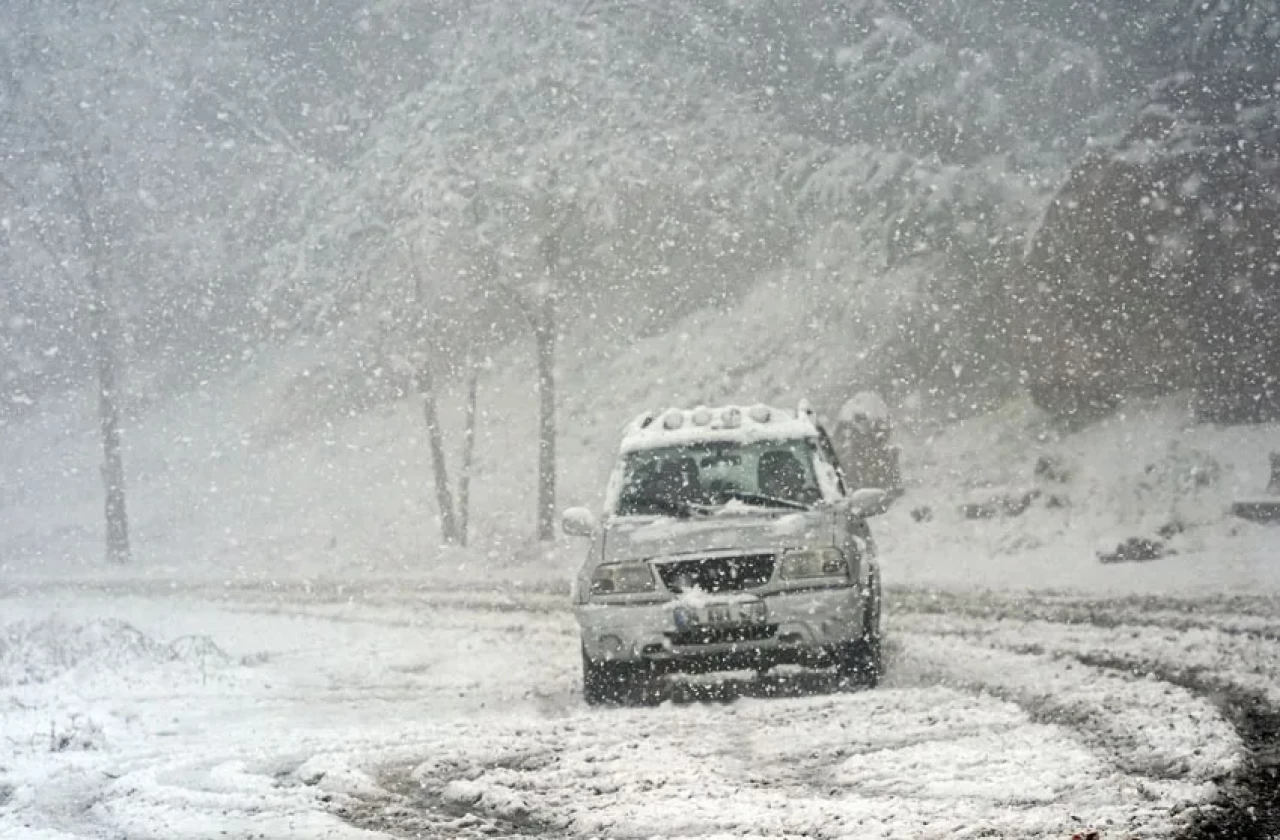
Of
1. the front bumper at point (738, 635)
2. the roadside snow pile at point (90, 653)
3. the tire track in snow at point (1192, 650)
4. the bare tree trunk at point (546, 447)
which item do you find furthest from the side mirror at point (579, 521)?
the bare tree trunk at point (546, 447)

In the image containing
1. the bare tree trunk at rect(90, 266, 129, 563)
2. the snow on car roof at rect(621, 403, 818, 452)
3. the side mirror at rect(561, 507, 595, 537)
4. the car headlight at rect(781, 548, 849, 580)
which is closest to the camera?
the car headlight at rect(781, 548, 849, 580)

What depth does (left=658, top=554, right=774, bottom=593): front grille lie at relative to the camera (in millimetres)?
9211

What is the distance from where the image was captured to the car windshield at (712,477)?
10289 millimetres

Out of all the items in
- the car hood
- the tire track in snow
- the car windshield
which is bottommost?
the tire track in snow

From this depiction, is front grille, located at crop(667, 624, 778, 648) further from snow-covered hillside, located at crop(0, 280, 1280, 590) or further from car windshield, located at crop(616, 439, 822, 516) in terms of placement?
snow-covered hillside, located at crop(0, 280, 1280, 590)

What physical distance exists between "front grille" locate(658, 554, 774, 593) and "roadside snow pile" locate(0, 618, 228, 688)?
5612mm

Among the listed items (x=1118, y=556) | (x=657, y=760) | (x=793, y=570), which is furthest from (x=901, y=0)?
(x=657, y=760)

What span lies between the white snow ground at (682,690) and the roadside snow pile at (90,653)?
63mm

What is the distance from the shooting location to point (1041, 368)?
79.4 feet

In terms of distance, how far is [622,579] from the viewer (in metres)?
9.36

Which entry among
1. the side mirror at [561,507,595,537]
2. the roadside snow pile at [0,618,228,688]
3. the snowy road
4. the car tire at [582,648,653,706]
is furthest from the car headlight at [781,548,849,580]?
the roadside snow pile at [0,618,228,688]

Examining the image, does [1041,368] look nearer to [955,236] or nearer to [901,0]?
[955,236]

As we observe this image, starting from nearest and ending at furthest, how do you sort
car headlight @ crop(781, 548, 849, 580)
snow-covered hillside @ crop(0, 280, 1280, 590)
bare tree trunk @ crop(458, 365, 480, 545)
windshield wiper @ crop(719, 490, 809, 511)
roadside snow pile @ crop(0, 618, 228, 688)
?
car headlight @ crop(781, 548, 849, 580)
windshield wiper @ crop(719, 490, 809, 511)
roadside snow pile @ crop(0, 618, 228, 688)
snow-covered hillside @ crop(0, 280, 1280, 590)
bare tree trunk @ crop(458, 365, 480, 545)

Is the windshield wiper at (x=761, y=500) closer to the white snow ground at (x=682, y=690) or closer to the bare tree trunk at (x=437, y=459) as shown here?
the white snow ground at (x=682, y=690)
